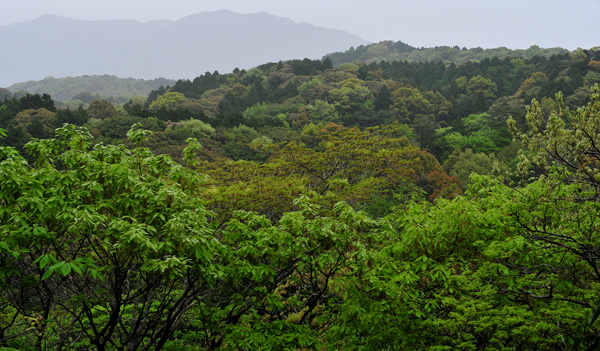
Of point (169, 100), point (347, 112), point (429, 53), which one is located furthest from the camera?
point (429, 53)

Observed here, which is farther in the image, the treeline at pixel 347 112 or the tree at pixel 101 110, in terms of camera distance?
the tree at pixel 101 110

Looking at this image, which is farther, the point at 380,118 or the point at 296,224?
the point at 380,118

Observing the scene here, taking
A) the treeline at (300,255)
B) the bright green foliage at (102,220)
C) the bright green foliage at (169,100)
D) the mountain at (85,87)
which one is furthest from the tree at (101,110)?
the mountain at (85,87)

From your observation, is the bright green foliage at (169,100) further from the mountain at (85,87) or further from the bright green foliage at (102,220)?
the mountain at (85,87)

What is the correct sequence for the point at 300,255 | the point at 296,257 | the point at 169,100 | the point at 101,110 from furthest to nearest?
the point at 169,100, the point at 101,110, the point at 296,257, the point at 300,255

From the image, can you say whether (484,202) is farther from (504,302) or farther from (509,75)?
(509,75)

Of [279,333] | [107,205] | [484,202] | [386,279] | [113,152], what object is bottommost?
[279,333]

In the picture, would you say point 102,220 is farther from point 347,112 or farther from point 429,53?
point 429,53

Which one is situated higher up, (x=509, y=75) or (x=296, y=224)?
(x=509, y=75)

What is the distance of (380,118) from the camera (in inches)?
2023

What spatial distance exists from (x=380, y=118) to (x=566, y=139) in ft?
151

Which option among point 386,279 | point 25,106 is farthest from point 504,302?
point 25,106

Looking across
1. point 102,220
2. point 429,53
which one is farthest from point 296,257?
point 429,53

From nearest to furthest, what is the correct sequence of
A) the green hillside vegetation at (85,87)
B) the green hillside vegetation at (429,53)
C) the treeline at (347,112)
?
the treeline at (347,112) < the green hillside vegetation at (429,53) < the green hillside vegetation at (85,87)
